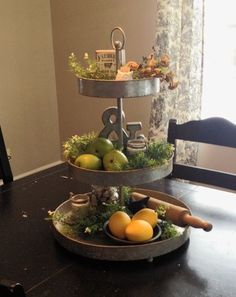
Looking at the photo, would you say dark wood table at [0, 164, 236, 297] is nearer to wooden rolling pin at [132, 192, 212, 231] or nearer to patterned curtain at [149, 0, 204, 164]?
wooden rolling pin at [132, 192, 212, 231]

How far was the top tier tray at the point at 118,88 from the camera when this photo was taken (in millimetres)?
1019

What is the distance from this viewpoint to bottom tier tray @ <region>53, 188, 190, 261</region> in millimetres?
1017

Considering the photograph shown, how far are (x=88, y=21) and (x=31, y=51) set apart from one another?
1.83ft

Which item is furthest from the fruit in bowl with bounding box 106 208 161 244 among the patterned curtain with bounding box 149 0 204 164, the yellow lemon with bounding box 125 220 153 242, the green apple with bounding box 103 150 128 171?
the patterned curtain with bounding box 149 0 204 164

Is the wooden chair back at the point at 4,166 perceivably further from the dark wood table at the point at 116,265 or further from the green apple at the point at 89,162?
the green apple at the point at 89,162

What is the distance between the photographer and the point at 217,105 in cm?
269

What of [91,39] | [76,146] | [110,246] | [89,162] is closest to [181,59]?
[91,39]

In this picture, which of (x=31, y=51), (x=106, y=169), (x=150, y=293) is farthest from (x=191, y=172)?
(x=31, y=51)

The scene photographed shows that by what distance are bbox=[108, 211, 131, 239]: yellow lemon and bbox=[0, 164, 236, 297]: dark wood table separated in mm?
77

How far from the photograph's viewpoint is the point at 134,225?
103cm

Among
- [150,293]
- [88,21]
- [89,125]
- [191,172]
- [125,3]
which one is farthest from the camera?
[89,125]

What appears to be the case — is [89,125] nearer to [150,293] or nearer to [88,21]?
[88,21]

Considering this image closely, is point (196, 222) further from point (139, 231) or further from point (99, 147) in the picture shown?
point (99, 147)

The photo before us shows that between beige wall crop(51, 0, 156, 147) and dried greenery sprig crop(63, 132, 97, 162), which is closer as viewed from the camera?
dried greenery sprig crop(63, 132, 97, 162)
